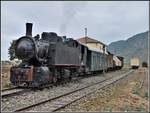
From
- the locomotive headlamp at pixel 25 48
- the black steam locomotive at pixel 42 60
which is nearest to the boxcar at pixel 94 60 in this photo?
the black steam locomotive at pixel 42 60

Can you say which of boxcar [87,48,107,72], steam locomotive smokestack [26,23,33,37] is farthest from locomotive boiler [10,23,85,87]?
boxcar [87,48,107,72]

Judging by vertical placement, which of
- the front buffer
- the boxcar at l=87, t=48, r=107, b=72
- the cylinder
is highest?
the cylinder

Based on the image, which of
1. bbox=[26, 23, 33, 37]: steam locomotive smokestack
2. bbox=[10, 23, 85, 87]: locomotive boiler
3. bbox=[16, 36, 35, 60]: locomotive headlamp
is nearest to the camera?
bbox=[10, 23, 85, 87]: locomotive boiler

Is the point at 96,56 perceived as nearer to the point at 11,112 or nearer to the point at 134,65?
the point at 11,112

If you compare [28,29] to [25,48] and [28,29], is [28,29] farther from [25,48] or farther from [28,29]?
[25,48]

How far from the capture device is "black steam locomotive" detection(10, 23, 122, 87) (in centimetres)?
1822

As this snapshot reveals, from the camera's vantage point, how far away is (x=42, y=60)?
19328mm

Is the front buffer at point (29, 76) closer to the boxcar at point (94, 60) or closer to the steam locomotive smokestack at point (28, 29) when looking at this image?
the steam locomotive smokestack at point (28, 29)

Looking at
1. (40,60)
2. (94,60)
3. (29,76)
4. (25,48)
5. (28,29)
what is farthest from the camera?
(94,60)

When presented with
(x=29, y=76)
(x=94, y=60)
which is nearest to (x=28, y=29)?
(x=29, y=76)

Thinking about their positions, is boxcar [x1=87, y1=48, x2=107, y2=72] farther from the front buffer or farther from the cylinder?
the front buffer

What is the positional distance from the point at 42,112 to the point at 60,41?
11.0 m

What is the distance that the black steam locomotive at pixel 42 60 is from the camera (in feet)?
59.8

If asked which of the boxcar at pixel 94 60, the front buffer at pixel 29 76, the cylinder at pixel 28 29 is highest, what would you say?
the cylinder at pixel 28 29
